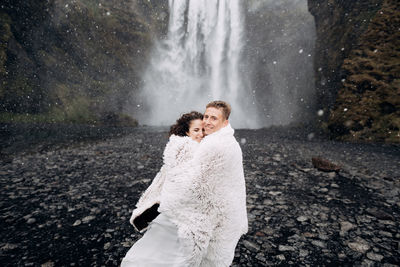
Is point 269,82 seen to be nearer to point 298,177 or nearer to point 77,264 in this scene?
point 298,177

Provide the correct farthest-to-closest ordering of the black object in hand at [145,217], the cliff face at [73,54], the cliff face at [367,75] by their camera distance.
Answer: the cliff face at [73,54], the cliff face at [367,75], the black object in hand at [145,217]

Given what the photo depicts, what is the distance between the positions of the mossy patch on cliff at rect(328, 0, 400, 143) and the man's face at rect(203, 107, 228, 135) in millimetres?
17984

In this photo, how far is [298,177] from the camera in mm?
9383

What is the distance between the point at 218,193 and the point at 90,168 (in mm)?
10055

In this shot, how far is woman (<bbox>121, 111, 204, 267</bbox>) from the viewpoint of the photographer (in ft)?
8.59

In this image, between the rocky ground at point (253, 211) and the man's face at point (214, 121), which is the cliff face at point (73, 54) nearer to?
the rocky ground at point (253, 211)

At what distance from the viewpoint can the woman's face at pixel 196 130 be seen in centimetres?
327

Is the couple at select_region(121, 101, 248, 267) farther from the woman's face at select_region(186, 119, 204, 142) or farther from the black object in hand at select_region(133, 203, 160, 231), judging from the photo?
the woman's face at select_region(186, 119, 204, 142)

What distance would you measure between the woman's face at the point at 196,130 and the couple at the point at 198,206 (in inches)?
13.0

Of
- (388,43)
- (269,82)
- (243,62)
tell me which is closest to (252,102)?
(269,82)

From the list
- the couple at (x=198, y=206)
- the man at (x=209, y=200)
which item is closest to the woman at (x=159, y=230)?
the couple at (x=198, y=206)

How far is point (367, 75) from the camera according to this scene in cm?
1780

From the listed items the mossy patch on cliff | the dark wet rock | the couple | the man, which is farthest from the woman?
the mossy patch on cliff

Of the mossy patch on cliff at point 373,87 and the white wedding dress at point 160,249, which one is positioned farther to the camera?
the mossy patch on cliff at point 373,87
